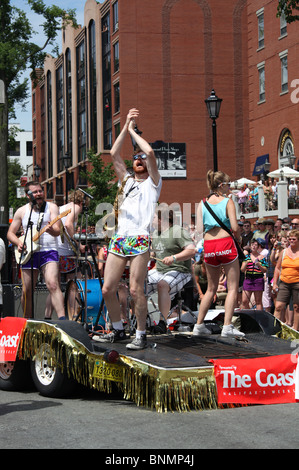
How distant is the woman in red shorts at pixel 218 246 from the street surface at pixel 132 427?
1582 millimetres

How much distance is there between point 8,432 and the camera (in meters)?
5.89

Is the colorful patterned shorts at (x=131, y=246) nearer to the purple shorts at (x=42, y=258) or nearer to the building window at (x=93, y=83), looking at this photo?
the purple shorts at (x=42, y=258)

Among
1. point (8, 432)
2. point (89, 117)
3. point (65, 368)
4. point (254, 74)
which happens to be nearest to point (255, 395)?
point (65, 368)

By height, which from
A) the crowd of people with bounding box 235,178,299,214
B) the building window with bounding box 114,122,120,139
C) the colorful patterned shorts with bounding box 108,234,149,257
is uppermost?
the building window with bounding box 114,122,120,139

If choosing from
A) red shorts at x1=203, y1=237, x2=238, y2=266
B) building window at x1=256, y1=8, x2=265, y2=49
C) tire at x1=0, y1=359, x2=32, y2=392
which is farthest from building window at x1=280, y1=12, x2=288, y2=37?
tire at x1=0, y1=359, x2=32, y2=392

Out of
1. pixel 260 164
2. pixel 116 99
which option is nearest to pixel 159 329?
pixel 260 164

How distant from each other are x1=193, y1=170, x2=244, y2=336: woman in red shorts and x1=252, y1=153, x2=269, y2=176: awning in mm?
34602

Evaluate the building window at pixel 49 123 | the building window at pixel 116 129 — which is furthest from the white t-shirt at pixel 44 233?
the building window at pixel 49 123

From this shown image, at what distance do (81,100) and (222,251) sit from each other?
58923 mm

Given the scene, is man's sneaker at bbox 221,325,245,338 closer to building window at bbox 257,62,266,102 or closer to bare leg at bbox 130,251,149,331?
bare leg at bbox 130,251,149,331

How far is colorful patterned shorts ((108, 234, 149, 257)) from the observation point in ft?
24.4

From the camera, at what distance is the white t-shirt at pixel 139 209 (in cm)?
750
